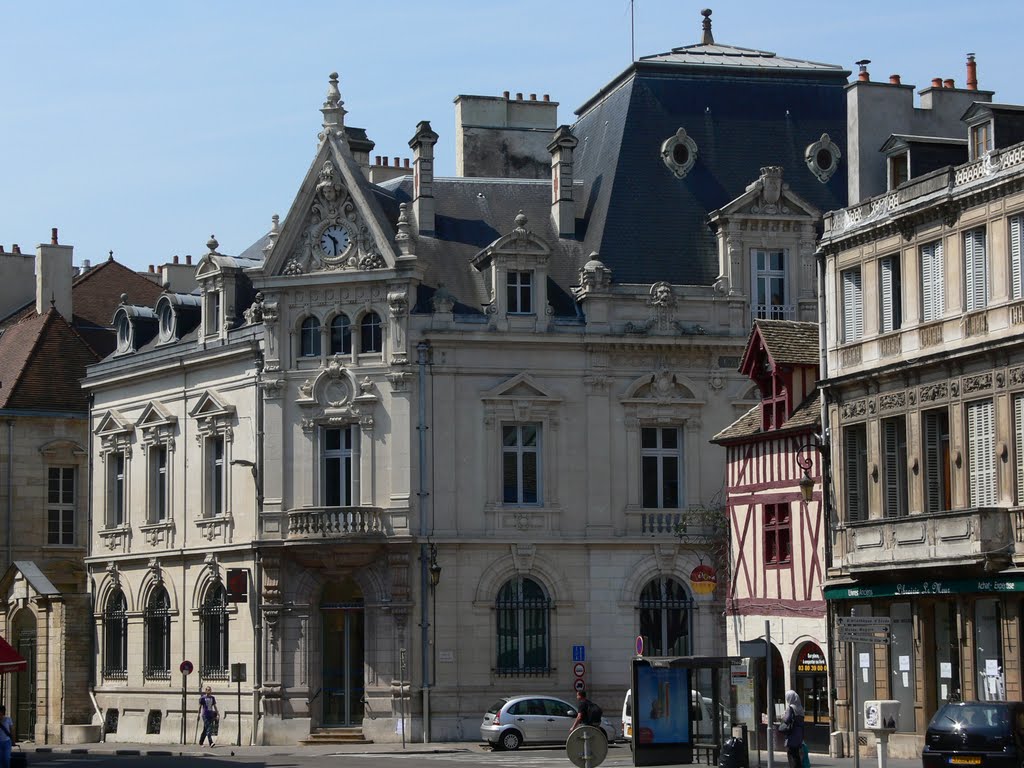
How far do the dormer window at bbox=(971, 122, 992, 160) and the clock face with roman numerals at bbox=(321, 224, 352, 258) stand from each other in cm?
1937

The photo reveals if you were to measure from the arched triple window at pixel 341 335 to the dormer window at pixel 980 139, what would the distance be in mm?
19425

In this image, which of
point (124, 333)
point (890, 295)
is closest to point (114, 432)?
point (124, 333)

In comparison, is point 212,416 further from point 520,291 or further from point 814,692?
point 814,692

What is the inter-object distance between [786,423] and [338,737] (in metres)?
14.9

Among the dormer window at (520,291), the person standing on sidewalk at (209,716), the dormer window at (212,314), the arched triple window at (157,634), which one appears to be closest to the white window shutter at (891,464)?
the dormer window at (520,291)

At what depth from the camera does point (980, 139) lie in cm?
3750

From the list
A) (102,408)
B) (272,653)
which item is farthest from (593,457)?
(102,408)

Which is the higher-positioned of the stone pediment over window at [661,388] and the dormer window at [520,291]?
the dormer window at [520,291]

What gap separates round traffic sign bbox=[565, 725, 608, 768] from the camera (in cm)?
2652

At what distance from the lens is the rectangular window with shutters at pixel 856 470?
40.0 m

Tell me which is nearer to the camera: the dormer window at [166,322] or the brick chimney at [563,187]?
the brick chimney at [563,187]

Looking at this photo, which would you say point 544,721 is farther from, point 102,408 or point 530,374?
point 102,408

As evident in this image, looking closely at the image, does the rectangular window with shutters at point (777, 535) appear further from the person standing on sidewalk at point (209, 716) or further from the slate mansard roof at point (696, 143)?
the person standing on sidewalk at point (209, 716)

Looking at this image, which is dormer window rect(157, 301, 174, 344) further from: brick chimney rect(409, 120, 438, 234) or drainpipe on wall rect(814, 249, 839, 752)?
drainpipe on wall rect(814, 249, 839, 752)
